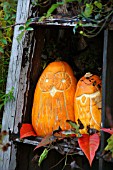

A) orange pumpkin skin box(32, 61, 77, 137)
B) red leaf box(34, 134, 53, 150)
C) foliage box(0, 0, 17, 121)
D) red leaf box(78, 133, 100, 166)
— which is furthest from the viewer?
foliage box(0, 0, 17, 121)

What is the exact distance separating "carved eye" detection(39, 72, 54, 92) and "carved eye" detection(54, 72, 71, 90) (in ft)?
0.08

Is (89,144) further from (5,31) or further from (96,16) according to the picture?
(5,31)

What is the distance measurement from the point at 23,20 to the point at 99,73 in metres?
0.45

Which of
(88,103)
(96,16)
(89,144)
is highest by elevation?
(96,16)

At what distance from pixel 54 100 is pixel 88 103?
0.16m

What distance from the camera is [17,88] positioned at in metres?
1.67

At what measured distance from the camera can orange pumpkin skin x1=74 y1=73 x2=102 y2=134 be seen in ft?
4.68

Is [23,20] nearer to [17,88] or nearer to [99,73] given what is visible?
[17,88]

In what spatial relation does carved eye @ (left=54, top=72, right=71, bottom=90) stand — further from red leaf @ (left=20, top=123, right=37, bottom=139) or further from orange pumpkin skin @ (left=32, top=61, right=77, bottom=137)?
red leaf @ (left=20, top=123, right=37, bottom=139)

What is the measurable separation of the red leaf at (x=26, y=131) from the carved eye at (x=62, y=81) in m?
0.22

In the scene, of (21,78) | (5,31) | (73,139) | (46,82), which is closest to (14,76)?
(21,78)

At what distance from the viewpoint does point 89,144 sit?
1.31 metres

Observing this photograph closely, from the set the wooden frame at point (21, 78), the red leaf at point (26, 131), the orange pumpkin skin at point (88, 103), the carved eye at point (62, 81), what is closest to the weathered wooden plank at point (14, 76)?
the wooden frame at point (21, 78)

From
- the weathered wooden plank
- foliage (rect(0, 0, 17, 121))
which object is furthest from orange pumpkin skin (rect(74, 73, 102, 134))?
foliage (rect(0, 0, 17, 121))
